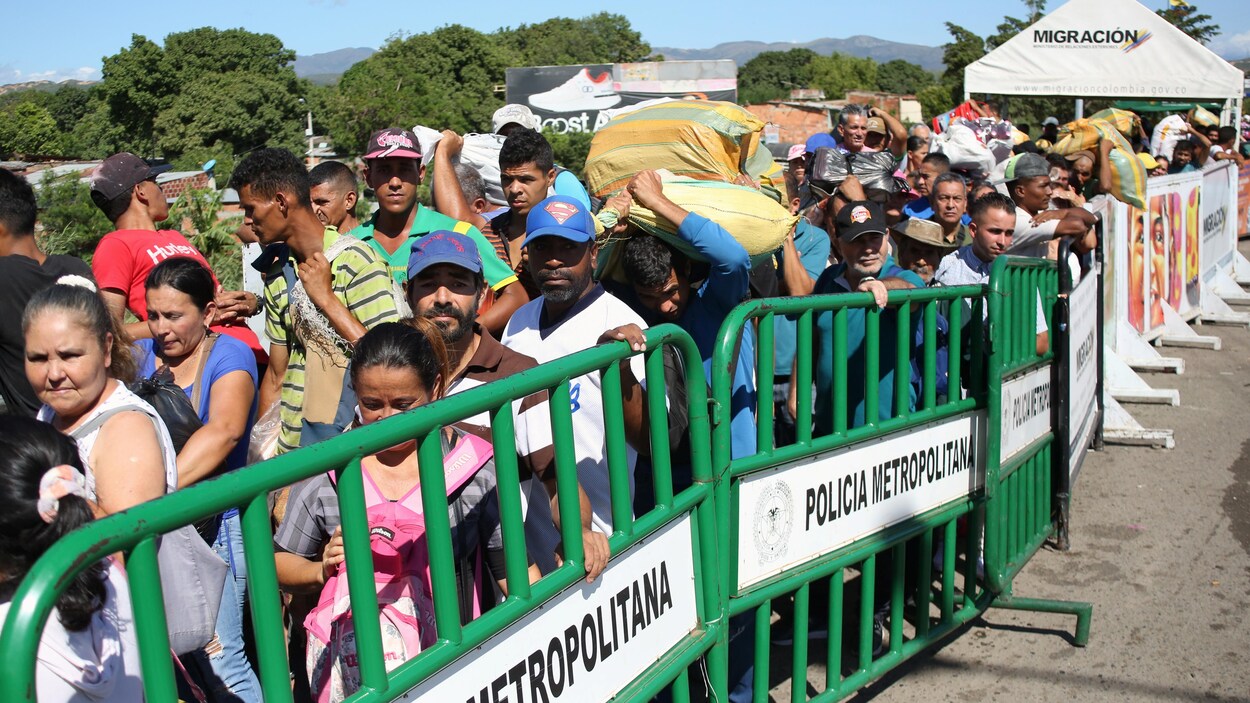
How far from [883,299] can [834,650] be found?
125 cm

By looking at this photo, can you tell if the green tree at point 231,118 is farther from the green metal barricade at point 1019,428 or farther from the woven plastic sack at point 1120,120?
the green metal barricade at point 1019,428

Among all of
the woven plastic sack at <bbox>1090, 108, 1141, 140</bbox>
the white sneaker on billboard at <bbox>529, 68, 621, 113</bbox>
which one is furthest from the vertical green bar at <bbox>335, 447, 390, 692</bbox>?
the white sneaker on billboard at <bbox>529, 68, 621, 113</bbox>

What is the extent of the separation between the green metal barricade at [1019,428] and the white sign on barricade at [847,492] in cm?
23

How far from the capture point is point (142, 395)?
3.32 m

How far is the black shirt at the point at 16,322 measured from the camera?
4.18m

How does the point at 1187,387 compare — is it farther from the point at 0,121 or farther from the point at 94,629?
the point at 0,121

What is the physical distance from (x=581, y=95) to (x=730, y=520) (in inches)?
2171

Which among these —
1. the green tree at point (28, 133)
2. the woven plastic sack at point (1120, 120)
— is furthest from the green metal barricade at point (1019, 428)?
the green tree at point (28, 133)

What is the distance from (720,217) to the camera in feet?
12.5

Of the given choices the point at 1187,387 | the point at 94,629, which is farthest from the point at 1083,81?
the point at 94,629

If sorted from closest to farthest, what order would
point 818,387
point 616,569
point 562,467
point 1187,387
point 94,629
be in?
1. point 94,629
2. point 562,467
3. point 616,569
4. point 818,387
5. point 1187,387

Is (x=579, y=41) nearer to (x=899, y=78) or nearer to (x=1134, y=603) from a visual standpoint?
(x=899, y=78)

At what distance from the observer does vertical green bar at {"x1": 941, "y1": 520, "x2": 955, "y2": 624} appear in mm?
4496

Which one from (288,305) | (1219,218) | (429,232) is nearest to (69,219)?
(429,232)
